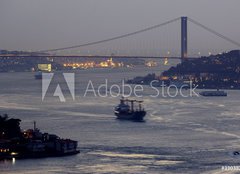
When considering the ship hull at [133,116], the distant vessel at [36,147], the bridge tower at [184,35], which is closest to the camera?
the distant vessel at [36,147]

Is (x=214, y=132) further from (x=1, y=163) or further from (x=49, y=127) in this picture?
(x=1, y=163)

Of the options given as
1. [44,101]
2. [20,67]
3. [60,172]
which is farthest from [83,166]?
[20,67]

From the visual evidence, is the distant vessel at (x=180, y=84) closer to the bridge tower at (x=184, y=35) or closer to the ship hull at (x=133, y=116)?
the bridge tower at (x=184, y=35)

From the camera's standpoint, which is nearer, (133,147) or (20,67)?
(133,147)

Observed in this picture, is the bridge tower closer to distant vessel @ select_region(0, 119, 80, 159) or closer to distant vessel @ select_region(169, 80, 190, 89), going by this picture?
distant vessel @ select_region(169, 80, 190, 89)
